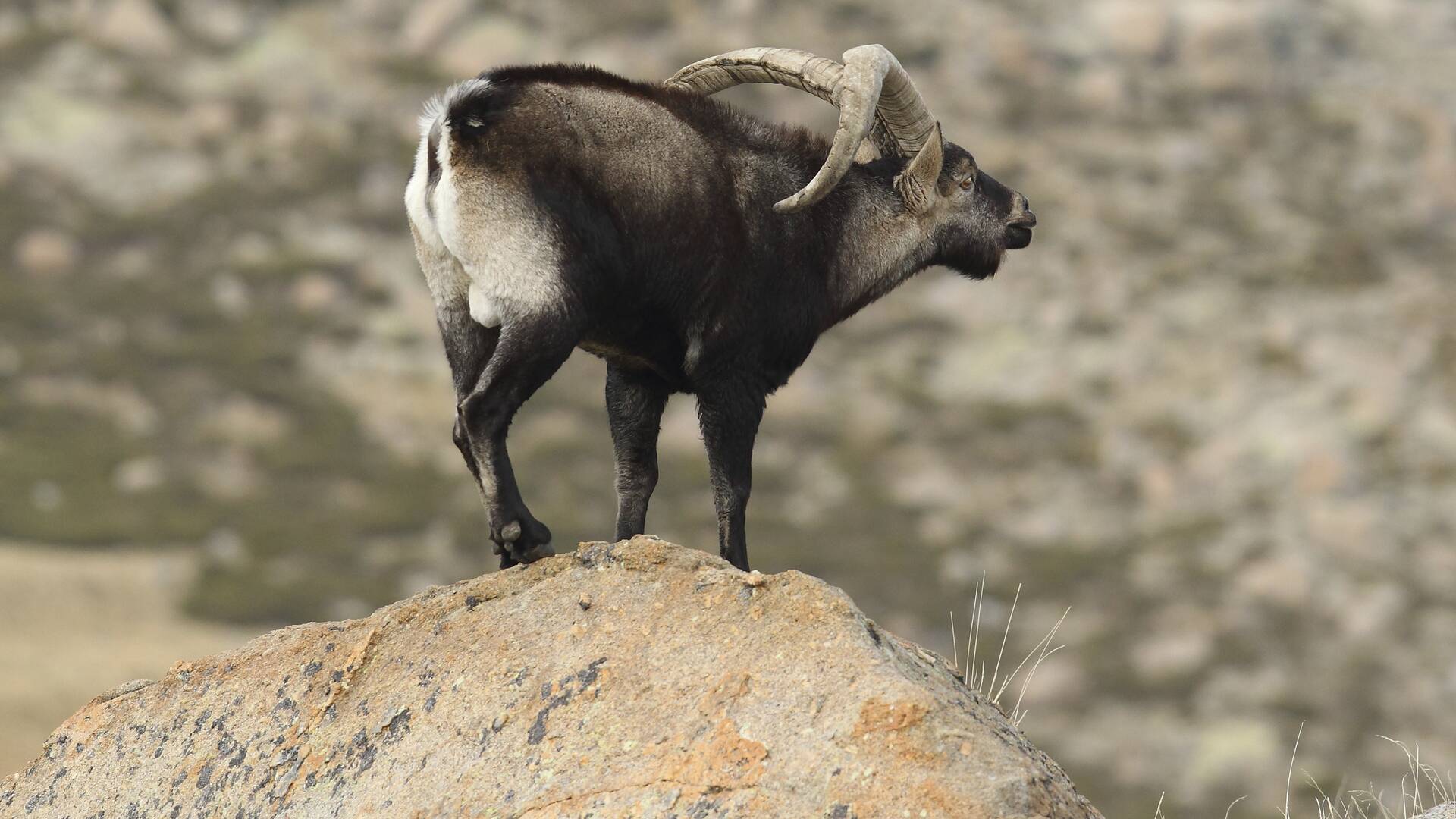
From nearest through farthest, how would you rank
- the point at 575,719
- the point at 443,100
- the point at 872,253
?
the point at 575,719, the point at 443,100, the point at 872,253

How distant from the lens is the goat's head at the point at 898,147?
7.86m

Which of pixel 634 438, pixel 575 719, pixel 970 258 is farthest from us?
pixel 970 258

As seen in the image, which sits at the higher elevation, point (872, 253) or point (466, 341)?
point (466, 341)

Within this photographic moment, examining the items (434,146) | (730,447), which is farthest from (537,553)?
(434,146)

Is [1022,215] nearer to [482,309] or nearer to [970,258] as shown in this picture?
[970,258]

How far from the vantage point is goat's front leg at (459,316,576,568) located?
23.3ft

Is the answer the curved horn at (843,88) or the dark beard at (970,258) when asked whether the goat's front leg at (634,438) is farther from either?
the dark beard at (970,258)

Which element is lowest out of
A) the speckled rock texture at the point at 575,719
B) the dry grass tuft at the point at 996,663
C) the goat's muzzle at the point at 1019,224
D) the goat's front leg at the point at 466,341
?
the dry grass tuft at the point at 996,663

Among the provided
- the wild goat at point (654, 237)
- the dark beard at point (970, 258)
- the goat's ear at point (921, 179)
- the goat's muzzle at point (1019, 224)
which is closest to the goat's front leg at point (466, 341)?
the wild goat at point (654, 237)

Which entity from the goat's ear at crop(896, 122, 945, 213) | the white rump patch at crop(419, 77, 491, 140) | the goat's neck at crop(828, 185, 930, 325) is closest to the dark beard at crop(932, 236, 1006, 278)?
the goat's neck at crop(828, 185, 930, 325)

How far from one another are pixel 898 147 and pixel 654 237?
2121 millimetres

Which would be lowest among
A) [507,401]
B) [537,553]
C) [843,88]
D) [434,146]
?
[537,553]

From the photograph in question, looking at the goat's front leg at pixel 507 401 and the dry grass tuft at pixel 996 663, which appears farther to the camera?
the dry grass tuft at pixel 996 663

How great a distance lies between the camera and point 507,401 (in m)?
7.15
